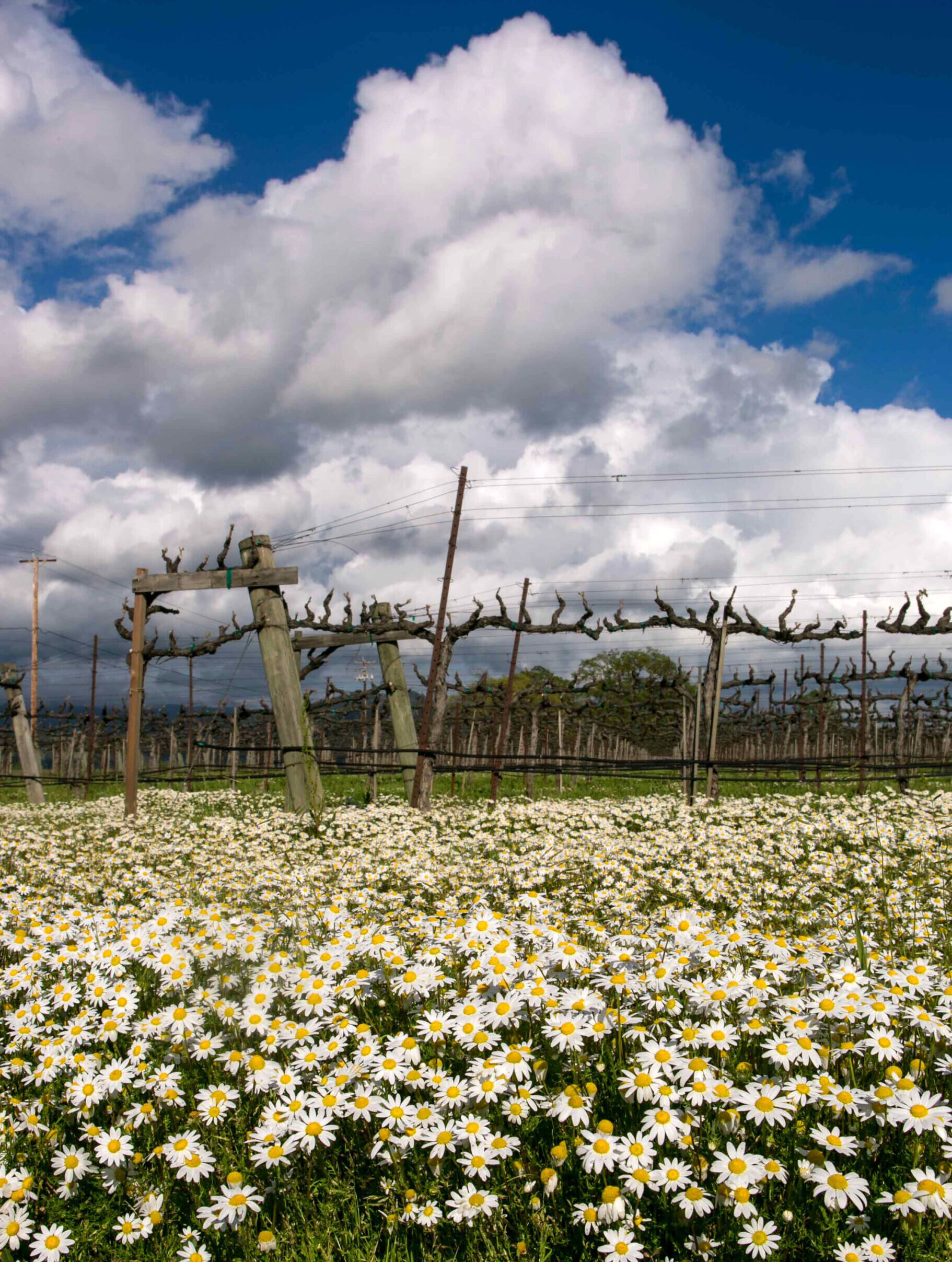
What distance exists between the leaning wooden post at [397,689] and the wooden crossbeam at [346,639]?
0.22 metres

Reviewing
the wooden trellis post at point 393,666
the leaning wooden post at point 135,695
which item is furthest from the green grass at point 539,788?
the leaning wooden post at point 135,695

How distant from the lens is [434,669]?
14.4 m

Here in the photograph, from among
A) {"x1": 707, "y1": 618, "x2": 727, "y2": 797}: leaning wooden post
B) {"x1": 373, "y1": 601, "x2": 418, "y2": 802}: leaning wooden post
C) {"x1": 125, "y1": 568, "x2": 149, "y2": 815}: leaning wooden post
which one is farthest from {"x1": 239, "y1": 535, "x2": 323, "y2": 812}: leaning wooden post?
{"x1": 707, "y1": 618, "x2": 727, "y2": 797}: leaning wooden post

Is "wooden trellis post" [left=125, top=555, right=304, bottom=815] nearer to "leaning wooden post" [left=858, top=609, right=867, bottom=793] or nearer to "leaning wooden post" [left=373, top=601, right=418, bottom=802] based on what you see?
"leaning wooden post" [left=373, top=601, right=418, bottom=802]

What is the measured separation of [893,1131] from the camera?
2307 mm

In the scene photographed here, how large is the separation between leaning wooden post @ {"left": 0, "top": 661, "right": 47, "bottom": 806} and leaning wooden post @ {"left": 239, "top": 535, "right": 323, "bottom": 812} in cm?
1069

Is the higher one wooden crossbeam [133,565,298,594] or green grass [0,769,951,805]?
wooden crossbeam [133,565,298,594]

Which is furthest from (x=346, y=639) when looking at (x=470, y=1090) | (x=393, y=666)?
(x=470, y=1090)

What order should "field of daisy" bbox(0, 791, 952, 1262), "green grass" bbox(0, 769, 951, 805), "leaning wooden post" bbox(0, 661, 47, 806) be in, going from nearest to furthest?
1. "field of daisy" bbox(0, 791, 952, 1262)
2. "green grass" bbox(0, 769, 951, 805)
3. "leaning wooden post" bbox(0, 661, 47, 806)

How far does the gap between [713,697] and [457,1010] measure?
1292 cm

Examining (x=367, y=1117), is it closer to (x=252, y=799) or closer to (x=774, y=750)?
(x=252, y=799)

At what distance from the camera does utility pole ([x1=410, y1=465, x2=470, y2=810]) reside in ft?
44.5

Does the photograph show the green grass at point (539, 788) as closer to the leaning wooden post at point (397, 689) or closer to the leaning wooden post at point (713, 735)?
the leaning wooden post at point (713, 735)

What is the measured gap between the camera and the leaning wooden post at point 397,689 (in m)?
16.5
